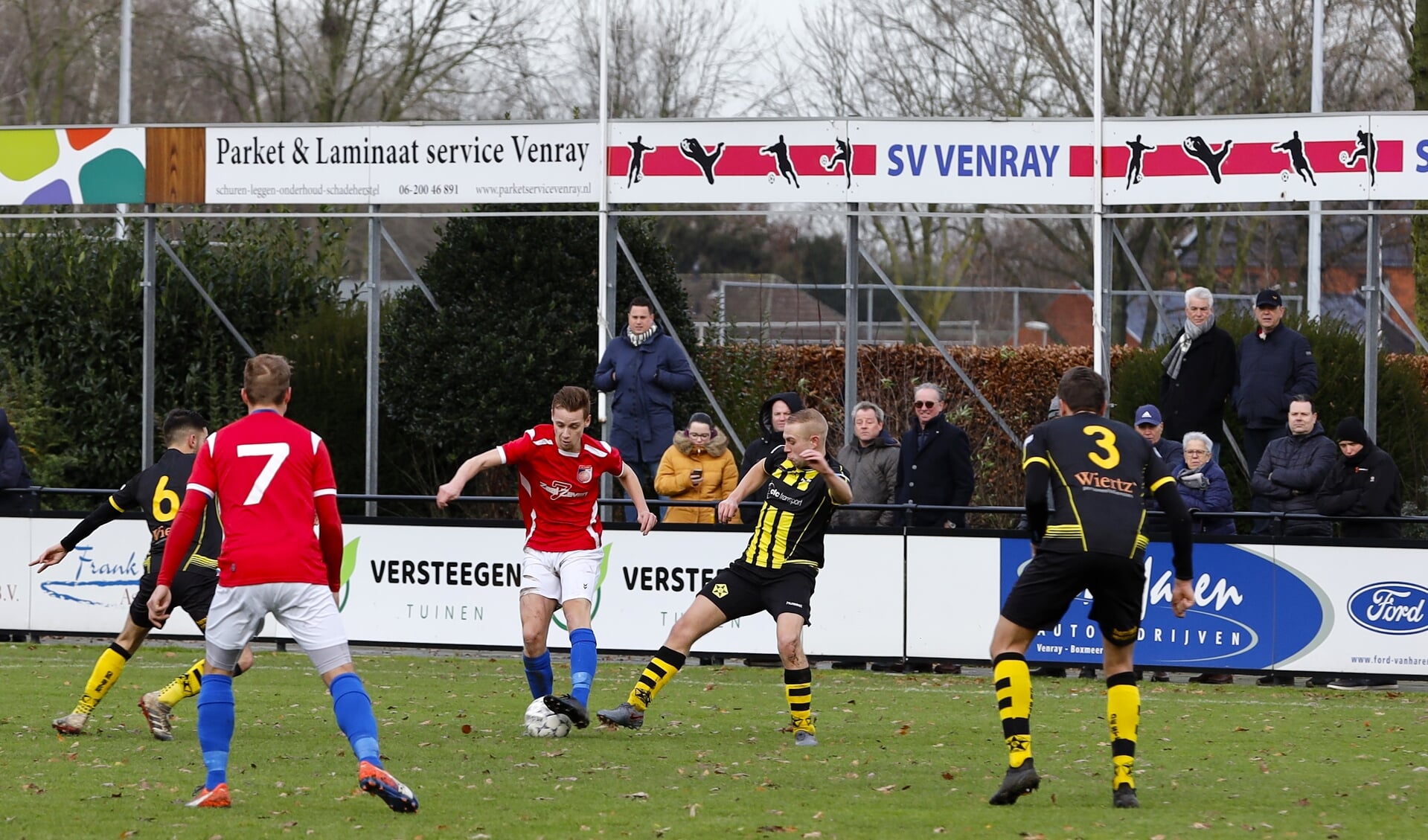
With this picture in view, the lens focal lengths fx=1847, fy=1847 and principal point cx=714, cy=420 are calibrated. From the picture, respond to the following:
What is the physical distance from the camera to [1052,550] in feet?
25.4

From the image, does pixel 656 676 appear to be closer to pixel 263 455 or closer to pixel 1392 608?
pixel 263 455

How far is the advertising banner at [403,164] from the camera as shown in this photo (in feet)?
55.2

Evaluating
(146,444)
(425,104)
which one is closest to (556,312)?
(146,444)

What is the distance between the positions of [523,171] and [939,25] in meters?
16.8

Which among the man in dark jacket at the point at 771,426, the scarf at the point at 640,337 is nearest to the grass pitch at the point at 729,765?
the man in dark jacket at the point at 771,426

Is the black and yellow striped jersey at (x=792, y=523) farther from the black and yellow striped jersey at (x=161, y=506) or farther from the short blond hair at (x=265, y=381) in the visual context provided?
the short blond hair at (x=265, y=381)

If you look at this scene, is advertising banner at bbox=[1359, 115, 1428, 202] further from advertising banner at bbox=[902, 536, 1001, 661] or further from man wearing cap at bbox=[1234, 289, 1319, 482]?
advertising banner at bbox=[902, 536, 1001, 661]

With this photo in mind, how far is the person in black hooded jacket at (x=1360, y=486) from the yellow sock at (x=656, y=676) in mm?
6043

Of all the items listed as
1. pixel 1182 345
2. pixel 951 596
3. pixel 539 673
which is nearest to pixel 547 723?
pixel 539 673

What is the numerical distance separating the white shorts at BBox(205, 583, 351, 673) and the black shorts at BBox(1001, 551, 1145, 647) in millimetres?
2824

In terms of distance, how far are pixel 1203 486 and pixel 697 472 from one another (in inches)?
157

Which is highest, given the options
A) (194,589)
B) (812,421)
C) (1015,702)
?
(812,421)

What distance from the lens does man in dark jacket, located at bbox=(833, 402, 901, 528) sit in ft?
47.4

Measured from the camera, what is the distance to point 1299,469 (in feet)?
44.9
